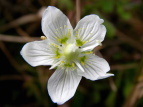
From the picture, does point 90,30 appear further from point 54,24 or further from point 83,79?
point 83,79

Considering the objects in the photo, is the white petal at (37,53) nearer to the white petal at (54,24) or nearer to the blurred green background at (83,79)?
the white petal at (54,24)

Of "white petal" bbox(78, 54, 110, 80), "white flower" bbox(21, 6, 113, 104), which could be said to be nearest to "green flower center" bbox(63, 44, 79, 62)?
"white flower" bbox(21, 6, 113, 104)

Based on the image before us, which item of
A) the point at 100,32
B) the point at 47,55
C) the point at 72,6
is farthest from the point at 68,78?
the point at 72,6

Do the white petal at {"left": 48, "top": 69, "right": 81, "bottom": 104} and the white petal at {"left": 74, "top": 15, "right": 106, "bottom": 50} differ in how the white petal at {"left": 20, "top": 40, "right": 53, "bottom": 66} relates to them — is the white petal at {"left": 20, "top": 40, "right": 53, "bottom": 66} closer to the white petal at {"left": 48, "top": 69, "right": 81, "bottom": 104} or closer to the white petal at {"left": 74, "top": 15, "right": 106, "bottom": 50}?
the white petal at {"left": 48, "top": 69, "right": 81, "bottom": 104}

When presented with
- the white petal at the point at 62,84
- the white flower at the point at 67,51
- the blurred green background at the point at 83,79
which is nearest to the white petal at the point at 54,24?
the white flower at the point at 67,51

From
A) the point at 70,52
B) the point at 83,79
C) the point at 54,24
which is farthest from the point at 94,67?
the point at 83,79
